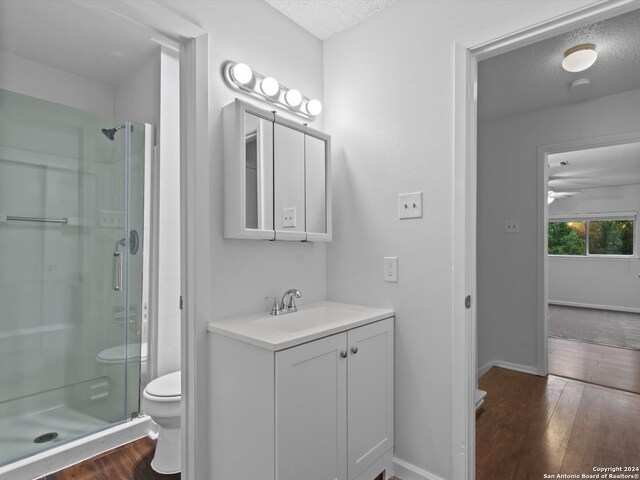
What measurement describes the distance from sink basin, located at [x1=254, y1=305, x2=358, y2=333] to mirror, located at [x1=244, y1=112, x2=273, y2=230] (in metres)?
0.43

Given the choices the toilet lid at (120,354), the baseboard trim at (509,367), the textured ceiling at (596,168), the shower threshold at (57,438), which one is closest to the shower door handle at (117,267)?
the toilet lid at (120,354)

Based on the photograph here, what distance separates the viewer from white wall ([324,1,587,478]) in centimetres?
162

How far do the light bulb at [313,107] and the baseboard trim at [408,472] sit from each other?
181cm

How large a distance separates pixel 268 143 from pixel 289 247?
541 millimetres

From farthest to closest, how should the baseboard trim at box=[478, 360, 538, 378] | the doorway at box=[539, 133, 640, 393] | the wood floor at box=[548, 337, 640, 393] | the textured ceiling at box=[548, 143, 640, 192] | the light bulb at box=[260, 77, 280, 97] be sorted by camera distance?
the textured ceiling at box=[548, 143, 640, 192] → the doorway at box=[539, 133, 640, 393] → the baseboard trim at box=[478, 360, 538, 378] → the wood floor at box=[548, 337, 640, 393] → the light bulb at box=[260, 77, 280, 97]

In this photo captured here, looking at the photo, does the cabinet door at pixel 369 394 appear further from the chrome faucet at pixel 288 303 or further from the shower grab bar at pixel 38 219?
the shower grab bar at pixel 38 219

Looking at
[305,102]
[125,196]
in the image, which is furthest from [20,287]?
[305,102]

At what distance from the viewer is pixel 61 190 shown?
2312 millimetres

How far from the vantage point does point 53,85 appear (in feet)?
8.48

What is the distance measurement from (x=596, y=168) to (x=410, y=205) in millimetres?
4563

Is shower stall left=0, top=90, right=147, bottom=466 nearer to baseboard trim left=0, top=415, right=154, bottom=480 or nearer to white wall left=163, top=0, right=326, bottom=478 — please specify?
baseboard trim left=0, top=415, right=154, bottom=480

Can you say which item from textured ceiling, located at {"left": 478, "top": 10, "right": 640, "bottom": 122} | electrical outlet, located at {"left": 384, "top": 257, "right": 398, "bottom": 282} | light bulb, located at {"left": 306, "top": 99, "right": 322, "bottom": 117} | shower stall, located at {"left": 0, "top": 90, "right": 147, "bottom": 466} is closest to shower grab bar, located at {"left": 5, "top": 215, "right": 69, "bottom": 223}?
shower stall, located at {"left": 0, "top": 90, "right": 147, "bottom": 466}

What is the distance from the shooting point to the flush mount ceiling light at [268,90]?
1.62 m

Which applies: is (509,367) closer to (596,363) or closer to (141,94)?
(596,363)
